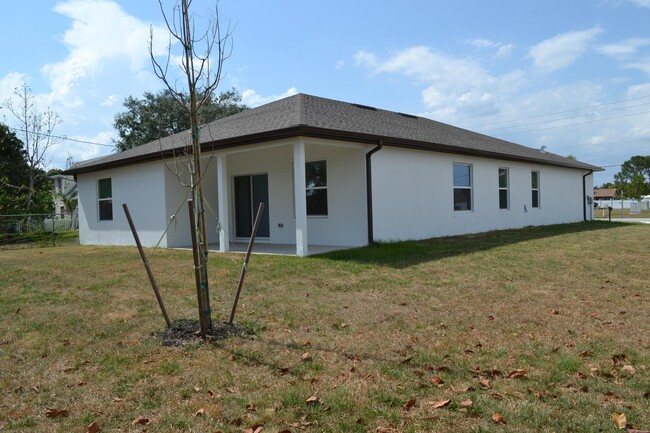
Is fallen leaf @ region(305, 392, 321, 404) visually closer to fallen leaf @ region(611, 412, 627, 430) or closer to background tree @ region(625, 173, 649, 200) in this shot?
fallen leaf @ region(611, 412, 627, 430)

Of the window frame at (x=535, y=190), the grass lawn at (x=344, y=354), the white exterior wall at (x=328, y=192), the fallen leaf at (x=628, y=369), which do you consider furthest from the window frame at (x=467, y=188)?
the fallen leaf at (x=628, y=369)

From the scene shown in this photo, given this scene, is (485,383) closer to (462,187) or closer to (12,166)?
(462,187)

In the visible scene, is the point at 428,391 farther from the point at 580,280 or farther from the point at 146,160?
the point at 146,160

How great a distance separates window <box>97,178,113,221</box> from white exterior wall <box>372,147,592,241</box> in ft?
30.1

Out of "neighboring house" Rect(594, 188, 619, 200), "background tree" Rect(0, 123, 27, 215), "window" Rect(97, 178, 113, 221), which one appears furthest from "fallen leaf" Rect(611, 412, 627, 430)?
"neighboring house" Rect(594, 188, 619, 200)

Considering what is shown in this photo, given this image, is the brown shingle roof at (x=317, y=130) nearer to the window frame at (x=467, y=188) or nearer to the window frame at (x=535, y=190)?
the window frame at (x=467, y=188)

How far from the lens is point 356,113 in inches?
584

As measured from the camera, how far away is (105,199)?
16344 mm

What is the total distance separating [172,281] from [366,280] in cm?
310

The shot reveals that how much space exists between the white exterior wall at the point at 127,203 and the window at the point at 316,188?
13.5 feet

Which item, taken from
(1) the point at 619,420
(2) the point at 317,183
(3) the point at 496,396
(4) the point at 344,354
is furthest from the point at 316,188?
(1) the point at 619,420

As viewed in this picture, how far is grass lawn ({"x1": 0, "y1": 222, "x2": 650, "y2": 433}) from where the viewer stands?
10.5 ft

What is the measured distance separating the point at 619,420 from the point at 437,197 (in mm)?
11048

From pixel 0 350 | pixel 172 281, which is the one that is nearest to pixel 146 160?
pixel 172 281
